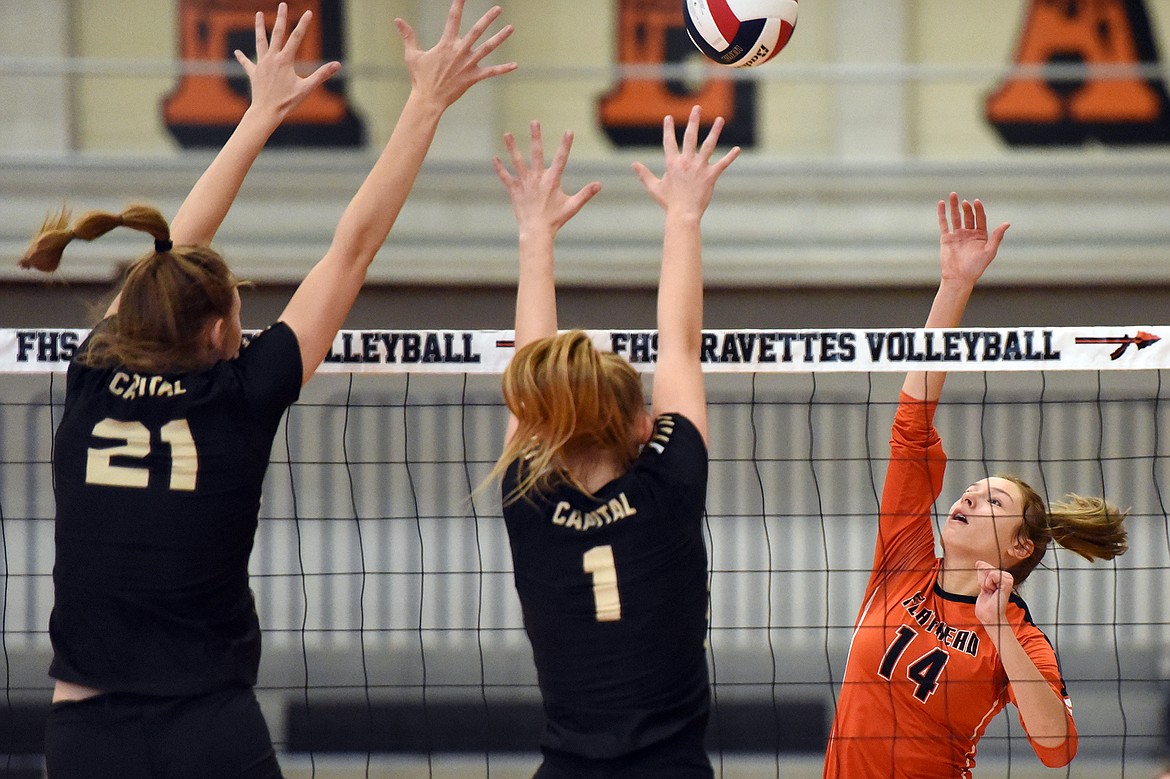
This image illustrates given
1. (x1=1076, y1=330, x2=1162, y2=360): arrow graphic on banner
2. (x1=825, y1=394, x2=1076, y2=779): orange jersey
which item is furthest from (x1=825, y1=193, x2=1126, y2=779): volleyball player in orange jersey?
(x1=1076, y1=330, x2=1162, y2=360): arrow graphic on banner

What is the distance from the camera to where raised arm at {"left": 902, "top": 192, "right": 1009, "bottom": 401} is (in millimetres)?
3141

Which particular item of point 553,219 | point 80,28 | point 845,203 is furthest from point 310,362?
point 80,28

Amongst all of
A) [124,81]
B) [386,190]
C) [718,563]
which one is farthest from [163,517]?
[124,81]

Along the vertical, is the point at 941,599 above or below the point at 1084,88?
below

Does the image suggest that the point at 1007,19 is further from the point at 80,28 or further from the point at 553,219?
the point at 553,219

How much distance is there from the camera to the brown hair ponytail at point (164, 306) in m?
2.19

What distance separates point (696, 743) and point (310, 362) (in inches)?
37.1

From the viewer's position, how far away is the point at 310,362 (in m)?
2.23

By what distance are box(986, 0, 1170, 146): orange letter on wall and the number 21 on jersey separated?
28.7ft

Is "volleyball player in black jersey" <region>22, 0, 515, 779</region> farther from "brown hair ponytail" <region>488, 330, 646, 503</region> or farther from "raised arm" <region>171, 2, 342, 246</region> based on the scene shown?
"brown hair ponytail" <region>488, 330, 646, 503</region>

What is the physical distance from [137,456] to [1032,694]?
6.37 feet

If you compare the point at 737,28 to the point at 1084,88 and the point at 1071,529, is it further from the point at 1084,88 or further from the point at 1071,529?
the point at 1084,88

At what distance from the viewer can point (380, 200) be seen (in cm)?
230

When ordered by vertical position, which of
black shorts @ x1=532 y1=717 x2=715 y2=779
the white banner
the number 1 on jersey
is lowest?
black shorts @ x1=532 y1=717 x2=715 y2=779
